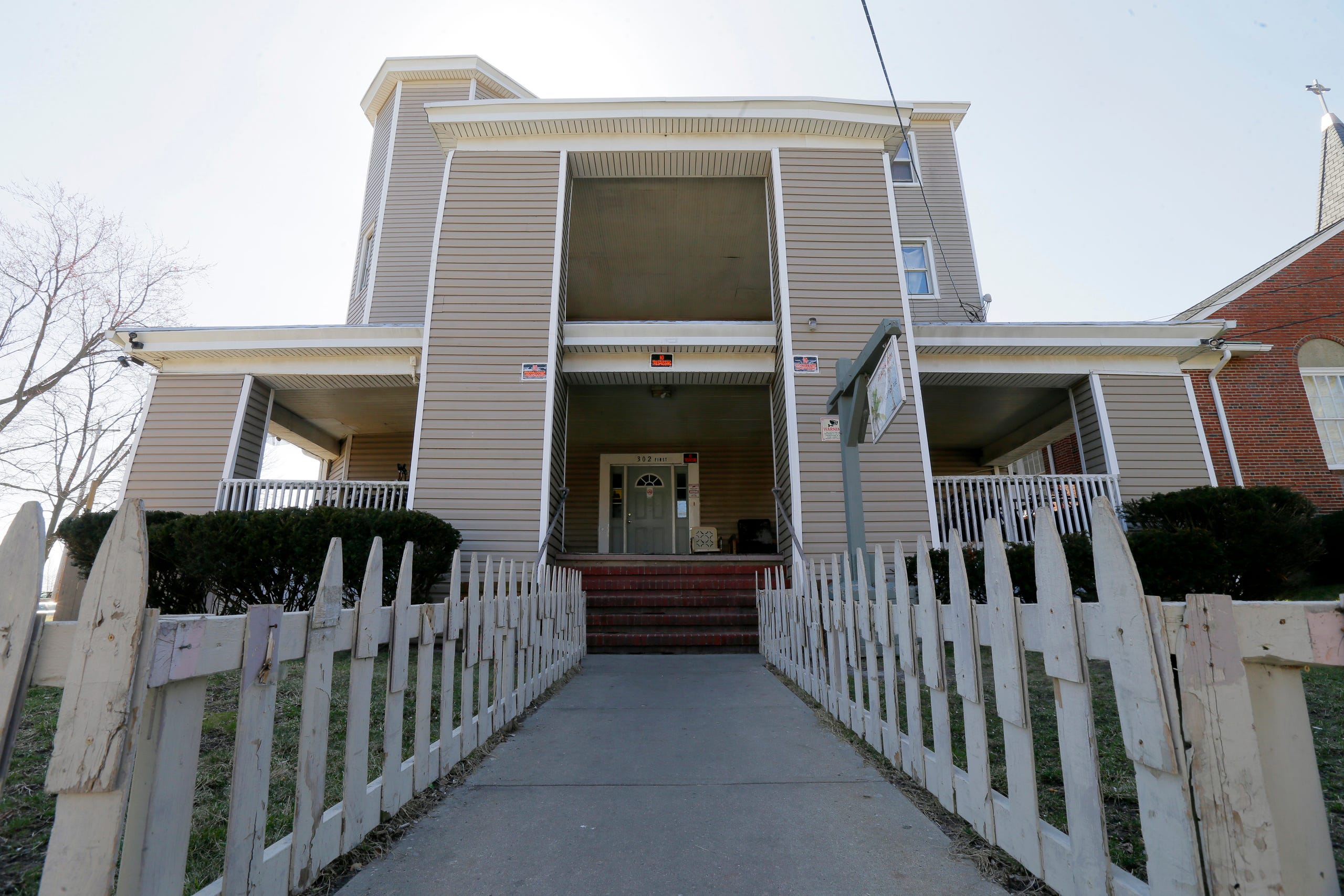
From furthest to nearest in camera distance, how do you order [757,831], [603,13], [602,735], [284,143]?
[284,143] < [603,13] < [602,735] < [757,831]

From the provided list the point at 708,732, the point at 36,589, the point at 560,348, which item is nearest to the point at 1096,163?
the point at 560,348

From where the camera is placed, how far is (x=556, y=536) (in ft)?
28.3

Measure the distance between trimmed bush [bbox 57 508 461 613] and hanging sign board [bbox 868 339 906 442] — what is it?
4406mm

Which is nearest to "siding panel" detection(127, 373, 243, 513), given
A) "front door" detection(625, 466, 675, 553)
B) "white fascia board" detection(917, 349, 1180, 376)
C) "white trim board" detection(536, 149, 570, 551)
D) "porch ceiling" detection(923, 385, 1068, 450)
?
"white trim board" detection(536, 149, 570, 551)

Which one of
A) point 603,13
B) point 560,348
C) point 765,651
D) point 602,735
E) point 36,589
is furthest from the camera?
point 560,348

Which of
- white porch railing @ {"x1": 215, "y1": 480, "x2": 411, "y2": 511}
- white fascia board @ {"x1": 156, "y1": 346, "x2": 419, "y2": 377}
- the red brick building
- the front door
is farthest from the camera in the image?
the front door

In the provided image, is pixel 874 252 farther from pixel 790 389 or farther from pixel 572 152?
pixel 572 152

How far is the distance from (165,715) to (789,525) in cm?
748

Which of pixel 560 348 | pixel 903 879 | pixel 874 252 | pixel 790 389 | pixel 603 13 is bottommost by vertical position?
pixel 903 879

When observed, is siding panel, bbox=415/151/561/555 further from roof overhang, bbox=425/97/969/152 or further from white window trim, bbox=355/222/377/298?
white window trim, bbox=355/222/377/298

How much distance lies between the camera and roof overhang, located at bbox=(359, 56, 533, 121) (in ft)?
40.9

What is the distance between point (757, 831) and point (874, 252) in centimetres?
861

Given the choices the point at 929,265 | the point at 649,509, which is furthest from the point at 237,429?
the point at 929,265

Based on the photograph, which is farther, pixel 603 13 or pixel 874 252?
pixel 874 252
